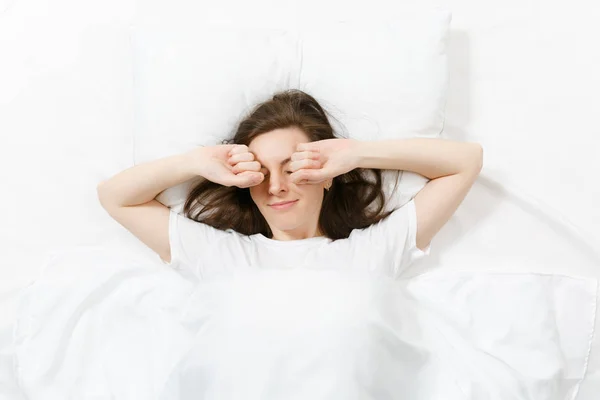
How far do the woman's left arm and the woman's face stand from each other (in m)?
0.13

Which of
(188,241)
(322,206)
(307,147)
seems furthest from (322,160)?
(188,241)

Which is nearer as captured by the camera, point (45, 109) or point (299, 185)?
point (299, 185)

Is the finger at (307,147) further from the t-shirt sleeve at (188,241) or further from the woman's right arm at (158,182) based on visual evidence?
the t-shirt sleeve at (188,241)

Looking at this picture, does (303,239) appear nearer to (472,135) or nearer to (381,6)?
(472,135)

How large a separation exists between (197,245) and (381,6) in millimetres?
714

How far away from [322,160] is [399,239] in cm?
23

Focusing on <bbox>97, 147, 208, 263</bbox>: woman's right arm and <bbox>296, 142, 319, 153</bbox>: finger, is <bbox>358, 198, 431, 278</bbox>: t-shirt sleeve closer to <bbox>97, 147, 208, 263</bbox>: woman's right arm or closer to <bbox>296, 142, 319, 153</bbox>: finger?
<bbox>296, 142, 319, 153</bbox>: finger

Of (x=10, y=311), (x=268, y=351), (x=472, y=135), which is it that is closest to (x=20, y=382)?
(x=10, y=311)

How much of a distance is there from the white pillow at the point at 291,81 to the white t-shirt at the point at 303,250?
0.08 m

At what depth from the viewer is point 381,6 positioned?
1.50 metres

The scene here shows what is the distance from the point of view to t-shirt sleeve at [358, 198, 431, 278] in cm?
131

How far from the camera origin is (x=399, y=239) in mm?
1311

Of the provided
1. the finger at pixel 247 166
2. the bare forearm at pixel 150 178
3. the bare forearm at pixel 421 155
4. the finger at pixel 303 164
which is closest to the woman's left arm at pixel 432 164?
the bare forearm at pixel 421 155

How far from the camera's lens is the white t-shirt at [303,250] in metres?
1.31
